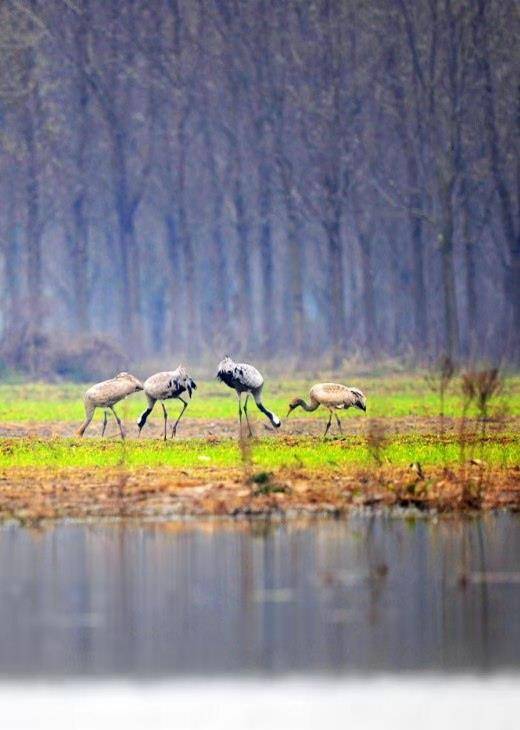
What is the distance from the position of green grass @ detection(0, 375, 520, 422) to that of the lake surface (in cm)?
850

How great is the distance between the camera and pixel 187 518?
1586 centimetres

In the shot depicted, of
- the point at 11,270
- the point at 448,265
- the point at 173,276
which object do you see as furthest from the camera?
the point at 173,276

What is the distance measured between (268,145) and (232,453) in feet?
104

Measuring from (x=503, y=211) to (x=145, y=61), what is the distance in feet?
36.1

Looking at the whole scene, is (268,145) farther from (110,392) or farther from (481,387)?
(481,387)

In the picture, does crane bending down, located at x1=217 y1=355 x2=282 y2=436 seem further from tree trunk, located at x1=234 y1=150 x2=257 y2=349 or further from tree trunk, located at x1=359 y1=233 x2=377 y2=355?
tree trunk, located at x1=234 y1=150 x2=257 y2=349

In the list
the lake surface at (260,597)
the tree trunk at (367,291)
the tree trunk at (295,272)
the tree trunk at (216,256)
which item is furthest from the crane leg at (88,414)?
the tree trunk at (295,272)

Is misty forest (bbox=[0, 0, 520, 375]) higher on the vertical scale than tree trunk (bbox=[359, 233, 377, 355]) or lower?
higher

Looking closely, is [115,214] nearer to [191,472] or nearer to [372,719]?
[191,472]

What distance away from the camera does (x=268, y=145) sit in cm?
5119

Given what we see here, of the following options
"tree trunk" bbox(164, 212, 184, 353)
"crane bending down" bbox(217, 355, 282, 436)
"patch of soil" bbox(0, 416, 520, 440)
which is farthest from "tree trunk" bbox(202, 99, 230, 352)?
"crane bending down" bbox(217, 355, 282, 436)

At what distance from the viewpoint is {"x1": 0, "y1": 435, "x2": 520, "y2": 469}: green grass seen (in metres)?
19.2

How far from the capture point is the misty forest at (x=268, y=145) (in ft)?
145

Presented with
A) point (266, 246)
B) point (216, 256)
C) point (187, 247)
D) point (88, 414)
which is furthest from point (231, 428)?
point (216, 256)
